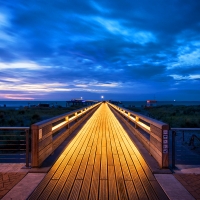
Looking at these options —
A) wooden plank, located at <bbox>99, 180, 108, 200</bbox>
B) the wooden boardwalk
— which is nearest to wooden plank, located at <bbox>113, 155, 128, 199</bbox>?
the wooden boardwalk

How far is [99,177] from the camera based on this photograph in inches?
199

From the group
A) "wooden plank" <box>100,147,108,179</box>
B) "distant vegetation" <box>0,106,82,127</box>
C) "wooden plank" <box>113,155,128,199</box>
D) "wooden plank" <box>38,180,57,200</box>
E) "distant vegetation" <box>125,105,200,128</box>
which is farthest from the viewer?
"distant vegetation" <box>0,106,82,127</box>

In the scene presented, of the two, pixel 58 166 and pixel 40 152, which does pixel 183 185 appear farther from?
pixel 40 152

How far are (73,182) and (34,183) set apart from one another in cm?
78

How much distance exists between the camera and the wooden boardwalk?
13.8 ft

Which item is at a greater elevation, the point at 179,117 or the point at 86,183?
the point at 86,183

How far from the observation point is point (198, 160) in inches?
312

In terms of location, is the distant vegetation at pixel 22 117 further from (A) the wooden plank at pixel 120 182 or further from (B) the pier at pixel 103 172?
(A) the wooden plank at pixel 120 182

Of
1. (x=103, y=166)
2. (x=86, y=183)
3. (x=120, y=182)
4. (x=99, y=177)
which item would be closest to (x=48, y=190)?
(x=86, y=183)

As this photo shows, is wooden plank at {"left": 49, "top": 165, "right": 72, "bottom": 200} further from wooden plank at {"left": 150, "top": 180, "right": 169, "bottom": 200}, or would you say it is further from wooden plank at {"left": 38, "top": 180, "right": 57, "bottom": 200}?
wooden plank at {"left": 150, "top": 180, "right": 169, "bottom": 200}

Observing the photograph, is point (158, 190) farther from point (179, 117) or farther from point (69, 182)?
point (179, 117)

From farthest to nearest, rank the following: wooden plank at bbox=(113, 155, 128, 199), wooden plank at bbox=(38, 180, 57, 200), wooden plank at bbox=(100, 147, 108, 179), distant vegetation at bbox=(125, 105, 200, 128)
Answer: distant vegetation at bbox=(125, 105, 200, 128) < wooden plank at bbox=(100, 147, 108, 179) < wooden plank at bbox=(113, 155, 128, 199) < wooden plank at bbox=(38, 180, 57, 200)

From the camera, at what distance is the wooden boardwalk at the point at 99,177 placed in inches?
165

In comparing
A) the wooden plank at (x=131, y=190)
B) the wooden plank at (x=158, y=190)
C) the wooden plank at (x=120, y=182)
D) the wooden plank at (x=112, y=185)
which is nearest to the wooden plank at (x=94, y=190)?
the wooden plank at (x=112, y=185)
